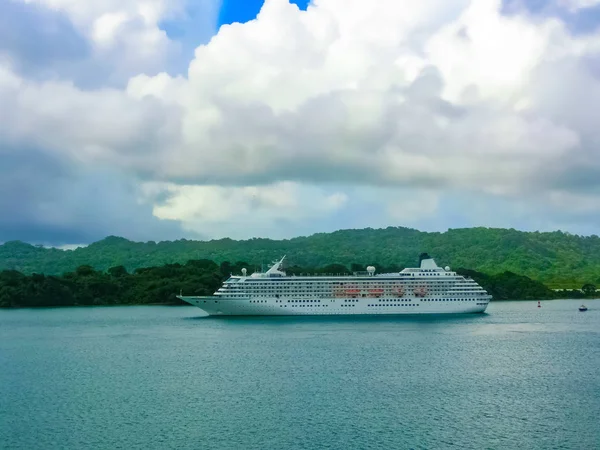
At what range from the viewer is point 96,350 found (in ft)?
174

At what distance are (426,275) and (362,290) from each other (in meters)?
8.00

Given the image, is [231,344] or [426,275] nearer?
[231,344]

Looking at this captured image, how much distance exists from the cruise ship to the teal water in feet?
54.3

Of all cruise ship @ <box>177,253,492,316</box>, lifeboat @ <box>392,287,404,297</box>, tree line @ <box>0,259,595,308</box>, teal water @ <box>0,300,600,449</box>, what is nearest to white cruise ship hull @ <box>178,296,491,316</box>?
cruise ship @ <box>177,253,492,316</box>

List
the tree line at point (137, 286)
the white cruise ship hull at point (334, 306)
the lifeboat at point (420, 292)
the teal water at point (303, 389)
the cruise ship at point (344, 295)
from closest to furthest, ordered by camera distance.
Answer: the teal water at point (303, 389) < the white cruise ship hull at point (334, 306) < the cruise ship at point (344, 295) < the lifeboat at point (420, 292) < the tree line at point (137, 286)

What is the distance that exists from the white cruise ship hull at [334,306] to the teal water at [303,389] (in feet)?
52.9

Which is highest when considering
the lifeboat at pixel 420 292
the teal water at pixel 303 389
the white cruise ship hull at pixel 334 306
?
the lifeboat at pixel 420 292

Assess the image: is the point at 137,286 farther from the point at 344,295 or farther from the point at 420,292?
the point at 420,292

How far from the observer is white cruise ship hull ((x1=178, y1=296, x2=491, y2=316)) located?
80.9 m

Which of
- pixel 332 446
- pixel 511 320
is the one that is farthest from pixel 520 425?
pixel 511 320

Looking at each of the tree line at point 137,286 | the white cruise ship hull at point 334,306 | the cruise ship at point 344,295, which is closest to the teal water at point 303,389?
the white cruise ship hull at point 334,306

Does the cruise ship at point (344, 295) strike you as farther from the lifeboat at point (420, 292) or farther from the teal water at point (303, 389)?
the teal water at point (303, 389)

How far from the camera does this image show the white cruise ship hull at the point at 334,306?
80.9 metres

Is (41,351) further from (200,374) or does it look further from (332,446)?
(332,446)
